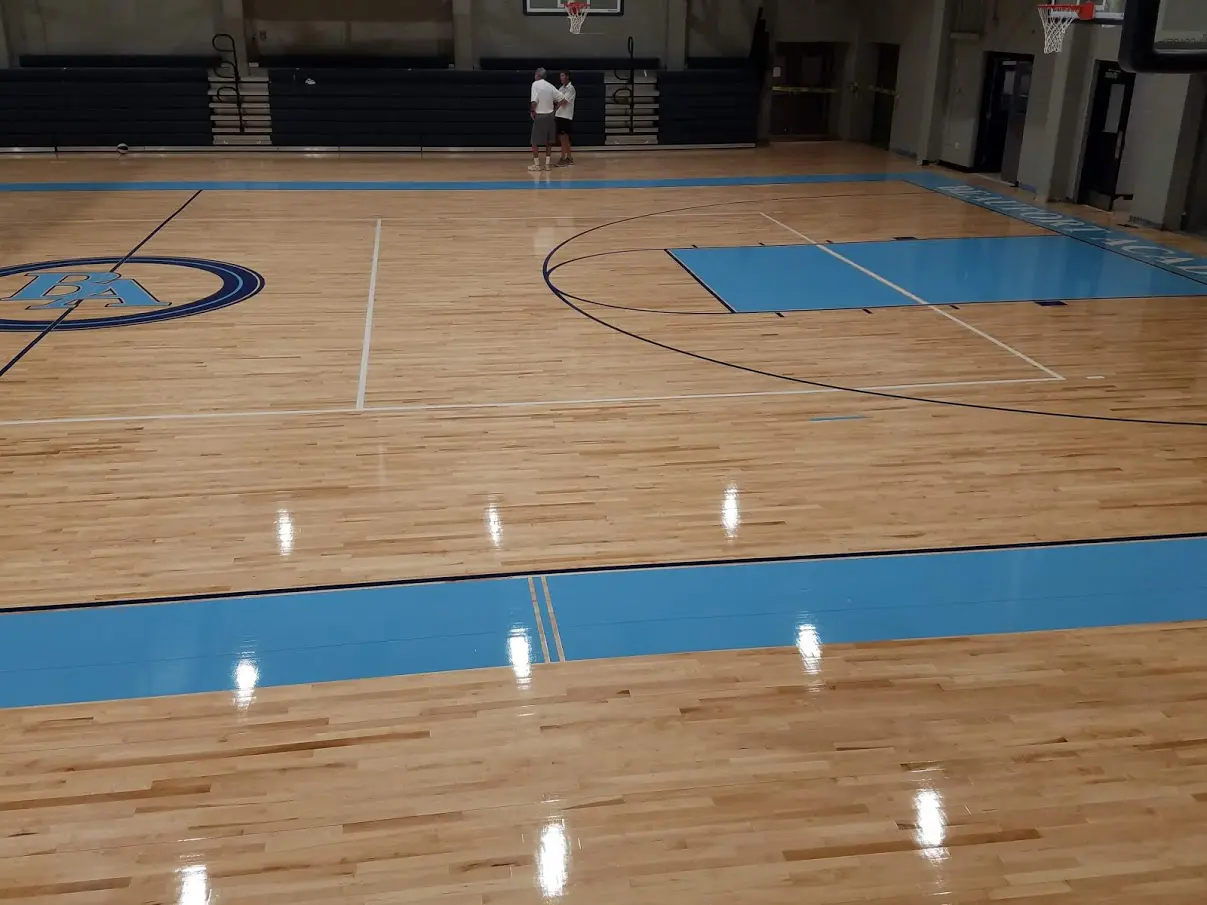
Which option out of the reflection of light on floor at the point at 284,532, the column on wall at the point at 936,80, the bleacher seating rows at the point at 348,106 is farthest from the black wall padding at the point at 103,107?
the reflection of light on floor at the point at 284,532

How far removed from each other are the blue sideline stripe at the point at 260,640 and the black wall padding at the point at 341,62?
53.8ft

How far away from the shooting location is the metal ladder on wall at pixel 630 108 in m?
19.4

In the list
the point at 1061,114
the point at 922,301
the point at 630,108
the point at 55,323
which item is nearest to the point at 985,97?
the point at 1061,114

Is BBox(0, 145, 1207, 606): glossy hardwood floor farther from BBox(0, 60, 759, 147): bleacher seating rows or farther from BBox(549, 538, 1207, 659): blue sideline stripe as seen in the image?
BBox(0, 60, 759, 147): bleacher seating rows

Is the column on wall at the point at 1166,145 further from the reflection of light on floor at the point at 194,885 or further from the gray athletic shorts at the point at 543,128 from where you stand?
the reflection of light on floor at the point at 194,885

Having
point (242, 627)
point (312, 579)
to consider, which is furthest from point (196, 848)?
point (312, 579)

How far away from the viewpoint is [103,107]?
17.9 metres

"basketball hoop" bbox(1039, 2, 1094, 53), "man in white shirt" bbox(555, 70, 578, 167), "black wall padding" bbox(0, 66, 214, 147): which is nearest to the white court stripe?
"basketball hoop" bbox(1039, 2, 1094, 53)

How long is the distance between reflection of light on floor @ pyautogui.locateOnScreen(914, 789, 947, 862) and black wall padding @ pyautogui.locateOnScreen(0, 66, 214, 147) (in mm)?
18089

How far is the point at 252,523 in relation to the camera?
5555 mm

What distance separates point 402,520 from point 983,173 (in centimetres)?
1448

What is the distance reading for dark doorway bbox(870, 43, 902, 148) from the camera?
65.6ft

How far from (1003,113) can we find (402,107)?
9.98m

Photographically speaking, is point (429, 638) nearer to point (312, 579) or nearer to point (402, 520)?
point (312, 579)
